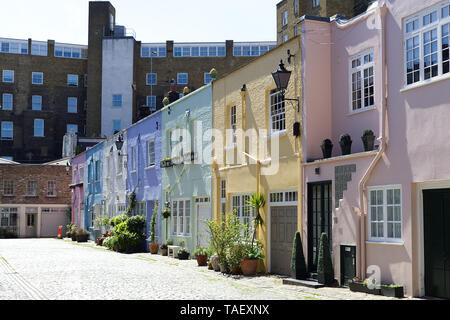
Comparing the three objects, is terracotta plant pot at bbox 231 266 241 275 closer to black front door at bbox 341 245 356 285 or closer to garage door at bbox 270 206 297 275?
garage door at bbox 270 206 297 275

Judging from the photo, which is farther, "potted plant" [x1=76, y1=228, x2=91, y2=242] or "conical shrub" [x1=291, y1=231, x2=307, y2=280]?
"potted plant" [x1=76, y1=228, x2=91, y2=242]

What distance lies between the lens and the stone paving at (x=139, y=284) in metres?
12.4

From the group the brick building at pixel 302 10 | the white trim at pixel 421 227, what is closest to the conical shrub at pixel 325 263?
the white trim at pixel 421 227

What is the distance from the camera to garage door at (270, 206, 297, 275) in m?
16.3

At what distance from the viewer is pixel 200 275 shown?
17188 millimetres

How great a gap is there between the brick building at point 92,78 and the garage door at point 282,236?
44460 mm

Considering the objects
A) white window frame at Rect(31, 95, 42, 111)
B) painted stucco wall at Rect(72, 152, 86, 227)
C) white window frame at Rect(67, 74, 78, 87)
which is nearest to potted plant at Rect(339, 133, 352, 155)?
painted stucco wall at Rect(72, 152, 86, 227)

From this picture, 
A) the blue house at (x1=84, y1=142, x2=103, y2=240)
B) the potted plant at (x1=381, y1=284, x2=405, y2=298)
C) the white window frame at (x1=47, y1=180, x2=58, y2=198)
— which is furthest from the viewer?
the white window frame at (x1=47, y1=180, x2=58, y2=198)

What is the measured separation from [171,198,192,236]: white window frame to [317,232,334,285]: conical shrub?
10020 millimetres

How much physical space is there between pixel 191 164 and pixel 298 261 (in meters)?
9.29

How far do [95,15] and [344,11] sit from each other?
27.0m

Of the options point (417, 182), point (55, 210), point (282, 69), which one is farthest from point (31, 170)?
point (417, 182)

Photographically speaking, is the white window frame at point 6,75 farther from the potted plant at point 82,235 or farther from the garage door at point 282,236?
the garage door at point 282,236
